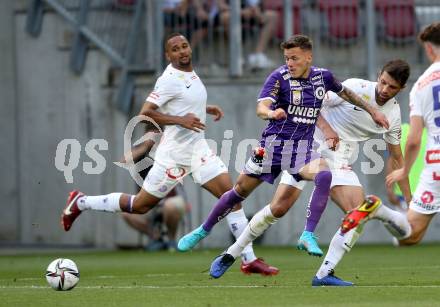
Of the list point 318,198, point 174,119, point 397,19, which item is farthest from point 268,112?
point 397,19

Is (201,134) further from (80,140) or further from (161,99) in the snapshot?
(80,140)

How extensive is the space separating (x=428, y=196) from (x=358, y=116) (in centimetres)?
261

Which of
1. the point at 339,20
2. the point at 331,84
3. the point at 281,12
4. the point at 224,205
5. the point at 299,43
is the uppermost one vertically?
the point at 281,12

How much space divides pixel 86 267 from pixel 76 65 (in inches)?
252

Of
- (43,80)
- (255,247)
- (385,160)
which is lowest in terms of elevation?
(255,247)

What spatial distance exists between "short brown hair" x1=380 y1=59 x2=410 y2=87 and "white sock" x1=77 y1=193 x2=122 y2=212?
Result: 359 centimetres

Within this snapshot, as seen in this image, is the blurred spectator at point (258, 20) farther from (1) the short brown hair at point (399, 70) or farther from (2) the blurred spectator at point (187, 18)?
(1) the short brown hair at point (399, 70)

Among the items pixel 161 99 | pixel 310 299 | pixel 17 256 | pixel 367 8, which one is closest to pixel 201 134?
pixel 161 99

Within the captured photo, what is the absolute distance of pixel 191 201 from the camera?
64.6 feet

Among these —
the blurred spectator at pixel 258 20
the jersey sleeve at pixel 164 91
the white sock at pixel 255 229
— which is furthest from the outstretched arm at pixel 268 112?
the blurred spectator at pixel 258 20

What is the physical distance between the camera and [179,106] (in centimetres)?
1306

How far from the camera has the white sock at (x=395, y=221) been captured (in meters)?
9.55

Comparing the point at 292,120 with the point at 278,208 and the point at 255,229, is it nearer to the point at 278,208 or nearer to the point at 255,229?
the point at 278,208

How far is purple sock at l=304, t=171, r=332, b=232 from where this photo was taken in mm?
10820
